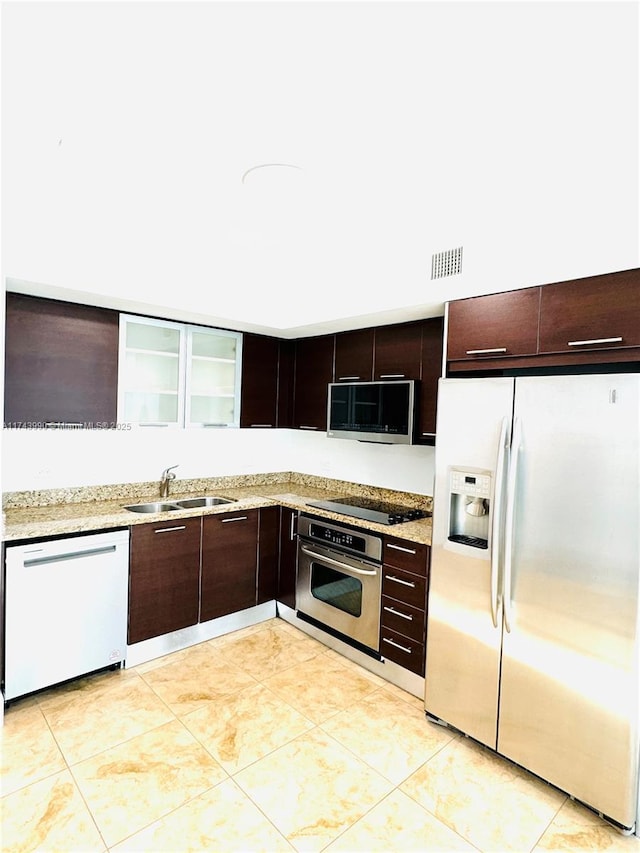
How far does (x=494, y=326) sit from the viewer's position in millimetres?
2436

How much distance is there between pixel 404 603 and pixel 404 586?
0.10 metres

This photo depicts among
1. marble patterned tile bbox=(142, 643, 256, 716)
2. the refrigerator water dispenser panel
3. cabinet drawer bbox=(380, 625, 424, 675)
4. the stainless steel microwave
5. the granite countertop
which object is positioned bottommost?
marble patterned tile bbox=(142, 643, 256, 716)

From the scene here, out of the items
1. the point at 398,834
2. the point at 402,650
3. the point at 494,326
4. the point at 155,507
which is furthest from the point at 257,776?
the point at 494,326

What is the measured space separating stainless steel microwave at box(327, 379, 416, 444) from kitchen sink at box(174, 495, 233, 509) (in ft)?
3.17

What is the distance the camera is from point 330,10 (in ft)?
4.20

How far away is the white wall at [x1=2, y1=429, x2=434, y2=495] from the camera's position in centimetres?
312

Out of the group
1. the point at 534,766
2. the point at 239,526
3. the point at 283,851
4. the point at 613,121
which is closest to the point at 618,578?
the point at 534,766

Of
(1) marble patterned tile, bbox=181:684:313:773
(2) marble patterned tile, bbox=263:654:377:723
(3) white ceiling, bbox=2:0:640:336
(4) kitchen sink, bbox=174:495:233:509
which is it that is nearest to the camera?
(3) white ceiling, bbox=2:0:640:336

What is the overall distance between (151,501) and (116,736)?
4.79ft

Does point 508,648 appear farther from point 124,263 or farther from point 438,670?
point 124,263

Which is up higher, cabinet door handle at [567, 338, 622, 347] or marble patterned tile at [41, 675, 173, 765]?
cabinet door handle at [567, 338, 622, 347]

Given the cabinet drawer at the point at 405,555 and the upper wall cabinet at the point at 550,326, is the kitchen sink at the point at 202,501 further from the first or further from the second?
the upper wall cabinet at the point at 550,326

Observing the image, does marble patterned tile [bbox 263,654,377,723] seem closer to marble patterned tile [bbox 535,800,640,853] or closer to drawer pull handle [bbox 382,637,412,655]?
drawer pull handle [bbox 382,637,412,655]

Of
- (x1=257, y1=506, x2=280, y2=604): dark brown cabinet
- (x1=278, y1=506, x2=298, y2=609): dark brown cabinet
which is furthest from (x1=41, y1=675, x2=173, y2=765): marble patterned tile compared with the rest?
(x1=278, y1=506, x2=298, y2=609): dark brown cabinet
